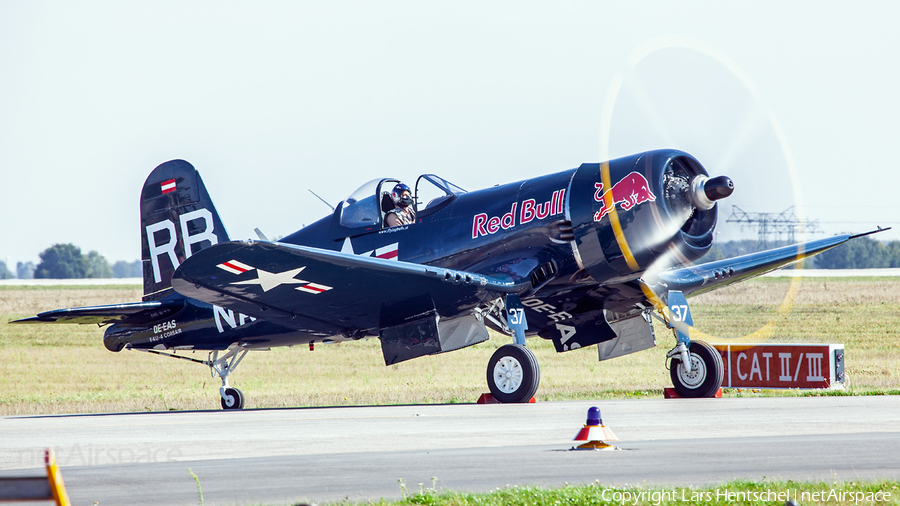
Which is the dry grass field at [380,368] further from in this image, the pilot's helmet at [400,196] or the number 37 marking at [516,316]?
the pilot's helmet at [400,196]

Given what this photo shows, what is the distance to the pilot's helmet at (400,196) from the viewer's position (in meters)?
14.5

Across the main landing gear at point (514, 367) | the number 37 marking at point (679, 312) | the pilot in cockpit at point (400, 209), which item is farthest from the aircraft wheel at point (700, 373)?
the pilot in cockpit at point (400, 209)

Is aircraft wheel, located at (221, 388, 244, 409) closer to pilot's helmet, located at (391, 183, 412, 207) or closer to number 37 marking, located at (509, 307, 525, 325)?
pilot's helmet, located at (391, 183, 412, 207)

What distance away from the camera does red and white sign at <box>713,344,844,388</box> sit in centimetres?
1625

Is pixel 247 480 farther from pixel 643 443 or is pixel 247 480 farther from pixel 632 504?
pixel 643 443

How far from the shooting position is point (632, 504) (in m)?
5.29

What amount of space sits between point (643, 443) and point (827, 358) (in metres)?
9.48

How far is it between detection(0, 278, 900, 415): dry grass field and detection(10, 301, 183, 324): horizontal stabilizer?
1.87 metres

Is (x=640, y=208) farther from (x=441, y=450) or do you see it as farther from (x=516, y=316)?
(x=441, y=450)

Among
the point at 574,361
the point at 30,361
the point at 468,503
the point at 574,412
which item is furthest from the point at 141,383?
A: the point at 468,503

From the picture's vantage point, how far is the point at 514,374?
1277 centimetres

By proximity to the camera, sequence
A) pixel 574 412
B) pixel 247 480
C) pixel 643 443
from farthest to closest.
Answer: pixel 574 412
pixel 643 443
pixel 247 480

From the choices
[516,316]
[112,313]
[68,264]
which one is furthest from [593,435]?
[68,264]
